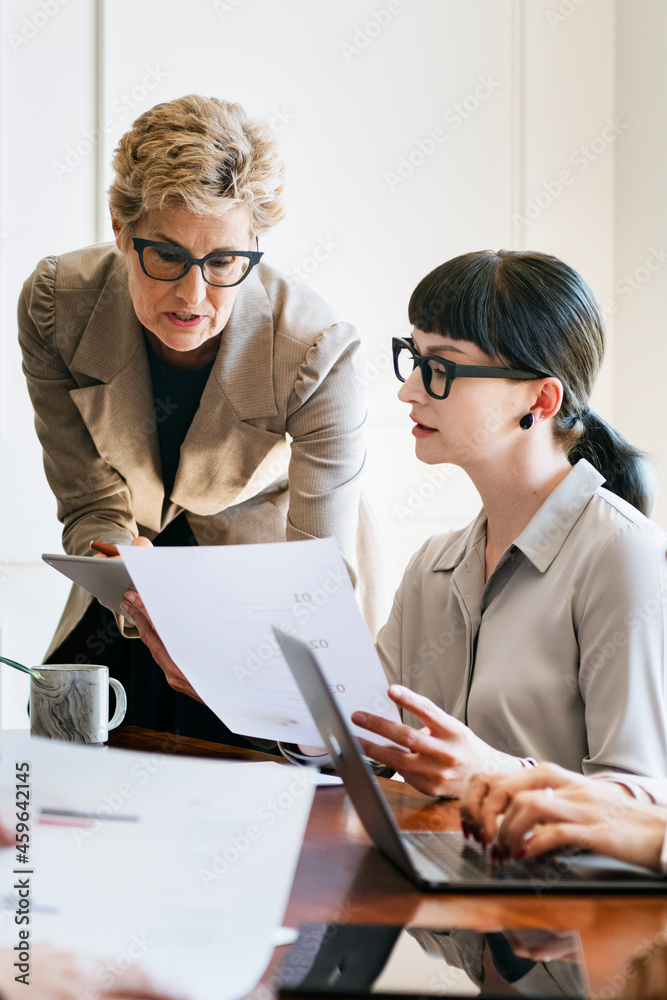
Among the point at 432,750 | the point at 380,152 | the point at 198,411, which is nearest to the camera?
the point at 432,750

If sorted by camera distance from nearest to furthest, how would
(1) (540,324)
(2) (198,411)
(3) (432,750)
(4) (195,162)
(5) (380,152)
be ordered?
(3) (432,750), (1) (540,324), (4) (195,162), (2) (198,411), (5) (380,152)

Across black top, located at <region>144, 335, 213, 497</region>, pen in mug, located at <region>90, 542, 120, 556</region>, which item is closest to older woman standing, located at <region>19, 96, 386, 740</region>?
black top, located at <region>144, 335, 213, 497</region>

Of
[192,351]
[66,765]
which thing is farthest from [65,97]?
[66,765]

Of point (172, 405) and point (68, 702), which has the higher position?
point (172, 405)

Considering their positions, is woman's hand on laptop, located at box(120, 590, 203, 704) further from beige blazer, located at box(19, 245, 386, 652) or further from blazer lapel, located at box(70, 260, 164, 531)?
blazer lapel, located at box(70, 260, 164, 531)

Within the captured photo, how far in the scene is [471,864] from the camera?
0.76m

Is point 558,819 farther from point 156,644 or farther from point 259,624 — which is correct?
point 156,644

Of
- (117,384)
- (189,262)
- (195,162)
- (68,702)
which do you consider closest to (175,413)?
(117,384)

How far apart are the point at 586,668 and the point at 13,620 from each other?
83.3 inches

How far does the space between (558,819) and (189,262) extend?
1101 mm

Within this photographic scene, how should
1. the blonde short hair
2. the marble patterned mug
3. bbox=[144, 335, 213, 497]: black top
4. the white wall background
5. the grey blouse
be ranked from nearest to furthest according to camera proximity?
the grey blouse, the marble patterned mug, the blonde short hair, bbox=[144, 335, 213, 497]: black top, the white wall background

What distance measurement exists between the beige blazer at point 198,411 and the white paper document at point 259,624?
616mm

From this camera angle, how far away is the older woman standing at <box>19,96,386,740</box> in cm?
175

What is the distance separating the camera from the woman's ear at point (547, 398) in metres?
1.33
